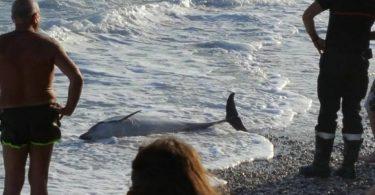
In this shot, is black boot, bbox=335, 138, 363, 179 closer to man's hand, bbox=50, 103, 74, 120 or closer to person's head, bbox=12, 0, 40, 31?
man's hand, bbox=50, 103, 74, 120

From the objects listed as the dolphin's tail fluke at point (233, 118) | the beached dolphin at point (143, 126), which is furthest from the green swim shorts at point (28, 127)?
the dolphin's tail fluke at point (233, 118)

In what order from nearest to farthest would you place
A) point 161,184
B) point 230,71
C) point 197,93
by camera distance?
point 161,184 → point 197,93 → point 230,71

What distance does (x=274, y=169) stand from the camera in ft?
27.7

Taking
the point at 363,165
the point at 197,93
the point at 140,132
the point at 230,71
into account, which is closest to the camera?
the point at 363,165

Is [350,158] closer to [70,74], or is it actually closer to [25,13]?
[70,74]

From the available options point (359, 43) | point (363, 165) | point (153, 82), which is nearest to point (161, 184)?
point (359, 43)

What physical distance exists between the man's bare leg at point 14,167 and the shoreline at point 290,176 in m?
2.00

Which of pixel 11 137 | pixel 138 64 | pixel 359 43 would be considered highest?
pixel 359 43

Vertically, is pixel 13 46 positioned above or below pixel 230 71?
above

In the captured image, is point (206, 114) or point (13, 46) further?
point (206, 114)

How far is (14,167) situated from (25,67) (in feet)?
2.22

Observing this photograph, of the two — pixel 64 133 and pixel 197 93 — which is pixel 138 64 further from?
pixel 64 133

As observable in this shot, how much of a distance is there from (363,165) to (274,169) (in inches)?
30.8

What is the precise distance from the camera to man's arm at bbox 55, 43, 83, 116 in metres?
5.95
